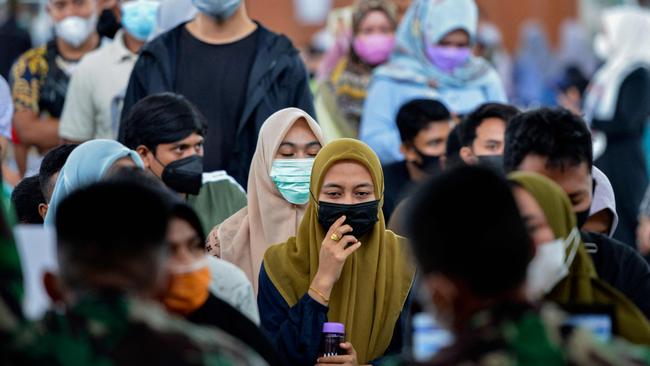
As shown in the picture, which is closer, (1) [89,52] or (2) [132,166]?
(2) [132,166]

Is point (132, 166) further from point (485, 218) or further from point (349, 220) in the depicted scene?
point (485, 218)

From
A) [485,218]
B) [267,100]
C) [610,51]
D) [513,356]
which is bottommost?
[610,51]

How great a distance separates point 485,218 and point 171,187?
326 centimetres

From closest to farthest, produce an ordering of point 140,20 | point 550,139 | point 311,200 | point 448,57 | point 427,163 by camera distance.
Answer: point 550,139, point 311,200, point 427,163, point 140,20, point 448,57

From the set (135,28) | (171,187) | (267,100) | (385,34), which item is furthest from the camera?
(385,34)

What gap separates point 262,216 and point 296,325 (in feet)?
3.09

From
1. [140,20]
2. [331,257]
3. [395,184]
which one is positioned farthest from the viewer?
[140,20]

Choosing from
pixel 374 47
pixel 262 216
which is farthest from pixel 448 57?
pixel 262 216

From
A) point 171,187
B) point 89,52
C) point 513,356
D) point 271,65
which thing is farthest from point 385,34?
point 513,356

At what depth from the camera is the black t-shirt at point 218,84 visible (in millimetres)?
7664

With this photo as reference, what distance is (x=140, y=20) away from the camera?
29.1ft

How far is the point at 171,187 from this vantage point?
664cm

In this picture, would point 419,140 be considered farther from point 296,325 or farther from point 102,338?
point 102,338

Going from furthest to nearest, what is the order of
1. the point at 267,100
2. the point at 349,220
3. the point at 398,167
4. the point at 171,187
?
the point at 398,167 < the point at 267,100 < the point at 171,187 < the point at 349,220
